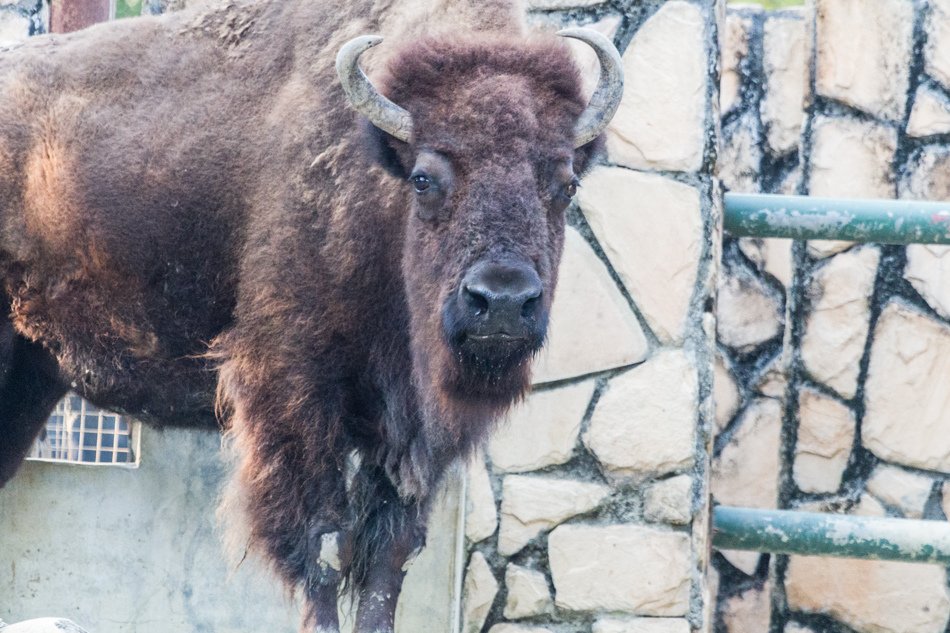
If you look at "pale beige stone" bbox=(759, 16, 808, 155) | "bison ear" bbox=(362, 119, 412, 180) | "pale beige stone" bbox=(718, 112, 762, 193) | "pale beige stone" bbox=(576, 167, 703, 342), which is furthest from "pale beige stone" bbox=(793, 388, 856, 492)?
"bison ear" bbox=(362, 119, 412, 180)

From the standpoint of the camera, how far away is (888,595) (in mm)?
5766

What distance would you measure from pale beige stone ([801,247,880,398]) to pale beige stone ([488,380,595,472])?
1.87m

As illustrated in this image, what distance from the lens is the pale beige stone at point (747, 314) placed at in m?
6.66

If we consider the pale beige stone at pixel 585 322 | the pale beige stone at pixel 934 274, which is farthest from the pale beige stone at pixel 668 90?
the pale beige stone at pixel 934 274

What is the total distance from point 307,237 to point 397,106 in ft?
1.71

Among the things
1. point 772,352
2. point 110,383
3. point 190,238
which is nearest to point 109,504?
point 110,383

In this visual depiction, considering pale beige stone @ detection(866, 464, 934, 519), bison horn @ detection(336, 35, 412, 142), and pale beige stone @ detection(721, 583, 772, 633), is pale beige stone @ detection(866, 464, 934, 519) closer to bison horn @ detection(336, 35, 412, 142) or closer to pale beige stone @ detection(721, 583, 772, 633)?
pale beige stone @ detection(721, 583, 772, 633)

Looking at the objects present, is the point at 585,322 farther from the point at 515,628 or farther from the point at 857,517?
the point at 857,517

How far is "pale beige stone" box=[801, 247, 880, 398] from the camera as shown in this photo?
5973 mm

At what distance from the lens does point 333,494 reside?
3748mm

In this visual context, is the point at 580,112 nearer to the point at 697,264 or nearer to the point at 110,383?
the point at 697,264

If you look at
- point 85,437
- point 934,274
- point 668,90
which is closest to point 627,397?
point 668,90

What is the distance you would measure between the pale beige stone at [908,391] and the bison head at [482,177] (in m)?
2.80

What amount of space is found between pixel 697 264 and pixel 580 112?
111 centimetres
